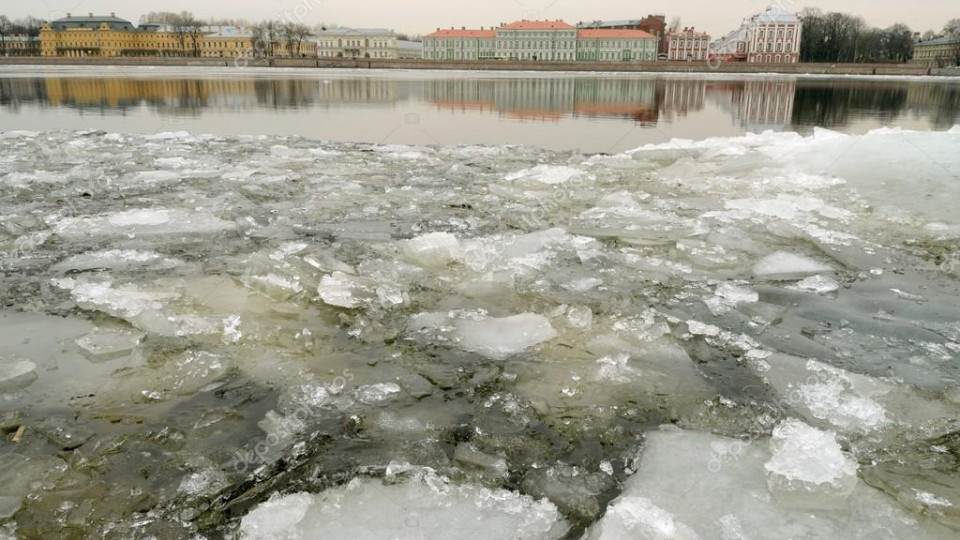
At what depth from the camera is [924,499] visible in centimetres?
163

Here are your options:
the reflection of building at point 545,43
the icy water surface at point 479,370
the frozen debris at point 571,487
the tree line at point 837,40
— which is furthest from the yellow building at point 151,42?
the frozen debris at point 571,487

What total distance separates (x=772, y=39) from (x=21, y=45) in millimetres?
101700

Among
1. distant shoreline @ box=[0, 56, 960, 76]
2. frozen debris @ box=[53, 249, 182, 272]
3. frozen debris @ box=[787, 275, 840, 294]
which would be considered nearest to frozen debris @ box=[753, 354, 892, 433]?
frozen debris @ box=[787, 275, 840, 294]

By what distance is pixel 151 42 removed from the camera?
281 feet

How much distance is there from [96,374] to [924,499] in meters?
2.79

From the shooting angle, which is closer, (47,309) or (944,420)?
(944,420)

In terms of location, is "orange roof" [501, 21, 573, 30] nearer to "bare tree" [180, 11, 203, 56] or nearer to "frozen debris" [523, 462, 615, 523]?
"bare tree" [180, 11, 203, 56]

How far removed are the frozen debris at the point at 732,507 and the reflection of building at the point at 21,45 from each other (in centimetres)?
10872

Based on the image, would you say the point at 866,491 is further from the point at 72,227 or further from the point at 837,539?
the point at 72,227

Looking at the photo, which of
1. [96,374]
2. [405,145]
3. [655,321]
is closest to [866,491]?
[655,321]

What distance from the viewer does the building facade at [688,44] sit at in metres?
92.8

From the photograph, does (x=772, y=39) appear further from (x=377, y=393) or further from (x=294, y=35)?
(x=377, y=393)

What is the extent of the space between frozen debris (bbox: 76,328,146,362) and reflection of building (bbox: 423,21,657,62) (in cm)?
8821

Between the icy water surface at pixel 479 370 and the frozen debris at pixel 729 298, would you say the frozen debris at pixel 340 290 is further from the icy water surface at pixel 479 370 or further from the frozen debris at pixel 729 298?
the frozen debris at pixel 729 298
